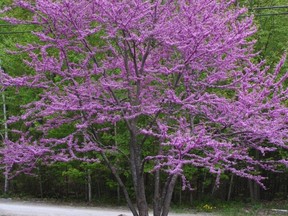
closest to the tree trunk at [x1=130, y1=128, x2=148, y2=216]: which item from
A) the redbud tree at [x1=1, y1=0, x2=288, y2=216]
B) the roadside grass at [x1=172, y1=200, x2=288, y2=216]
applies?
the redbud tree at [x1=1, y1=0, x2=288, y2=216]

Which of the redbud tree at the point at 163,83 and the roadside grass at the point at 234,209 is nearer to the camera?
the redbud tree at the point at 163,83

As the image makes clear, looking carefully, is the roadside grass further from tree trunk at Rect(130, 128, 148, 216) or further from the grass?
tree trunk at Rect(130, 128, 148, 216)

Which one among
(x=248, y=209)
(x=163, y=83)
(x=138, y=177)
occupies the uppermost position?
(x=163, y=83)

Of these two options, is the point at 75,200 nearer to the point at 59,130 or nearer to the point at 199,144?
the point at 59,130

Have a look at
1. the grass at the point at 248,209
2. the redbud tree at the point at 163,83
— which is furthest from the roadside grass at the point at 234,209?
the redbud tree at the point at 163,83

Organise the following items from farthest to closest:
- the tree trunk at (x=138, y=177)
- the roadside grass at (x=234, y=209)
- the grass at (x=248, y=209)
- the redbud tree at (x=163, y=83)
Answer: the roadside grass at (x=234, y=209), the grass at (x=248, y=209), the tree trunk at (x=138, y=177), the redbud tree at (x=163, y=83)

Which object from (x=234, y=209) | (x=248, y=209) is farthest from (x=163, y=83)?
(x=248, y=209)

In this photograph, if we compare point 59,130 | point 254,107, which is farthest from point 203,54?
point 59,130

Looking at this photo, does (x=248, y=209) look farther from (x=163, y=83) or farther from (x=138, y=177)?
(x=163, y=83)

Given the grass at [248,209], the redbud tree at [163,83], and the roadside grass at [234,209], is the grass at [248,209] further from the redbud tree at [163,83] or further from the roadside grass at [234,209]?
the redbud tree at [163,83]

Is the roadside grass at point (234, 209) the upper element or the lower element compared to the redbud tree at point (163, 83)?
lower

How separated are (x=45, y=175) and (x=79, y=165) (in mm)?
3203

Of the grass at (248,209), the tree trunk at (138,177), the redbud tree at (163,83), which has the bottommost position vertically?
the grass at (248,209)

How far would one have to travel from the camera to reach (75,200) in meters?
16.9
